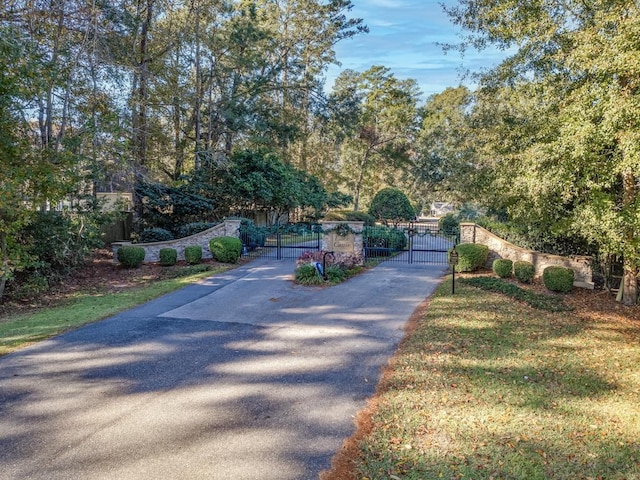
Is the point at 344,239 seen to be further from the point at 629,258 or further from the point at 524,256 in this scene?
the point at 629,258

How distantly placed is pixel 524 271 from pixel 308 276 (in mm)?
5434

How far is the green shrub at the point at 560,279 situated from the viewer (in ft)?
32.3

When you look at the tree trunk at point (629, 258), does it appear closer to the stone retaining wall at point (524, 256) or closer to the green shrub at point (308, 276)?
the stone retaining wall at point (524, 256)

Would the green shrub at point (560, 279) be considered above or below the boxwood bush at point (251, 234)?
below

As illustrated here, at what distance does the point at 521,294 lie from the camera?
934cm

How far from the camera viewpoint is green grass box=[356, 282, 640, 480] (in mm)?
3373

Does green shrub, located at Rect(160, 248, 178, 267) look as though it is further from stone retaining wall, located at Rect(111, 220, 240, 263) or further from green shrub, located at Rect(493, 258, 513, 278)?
green shrub, located at Rect(493, 258, 513, 278)

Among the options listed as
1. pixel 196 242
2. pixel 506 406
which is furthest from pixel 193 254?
pixel 506 406

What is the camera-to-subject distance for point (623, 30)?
6.69 meters

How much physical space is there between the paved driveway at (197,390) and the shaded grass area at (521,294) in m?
2.72

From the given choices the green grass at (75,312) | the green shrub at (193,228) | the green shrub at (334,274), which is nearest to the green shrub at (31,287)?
the green grass at (75,312)

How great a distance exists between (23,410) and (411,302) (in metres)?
6.65

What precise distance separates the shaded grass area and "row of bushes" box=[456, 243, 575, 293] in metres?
0.46

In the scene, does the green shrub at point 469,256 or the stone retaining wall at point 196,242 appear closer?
the green shrub at point 469,256
